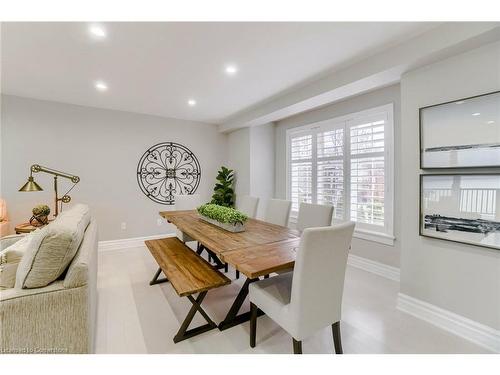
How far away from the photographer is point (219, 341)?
71.9 inches

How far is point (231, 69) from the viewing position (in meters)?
2.62

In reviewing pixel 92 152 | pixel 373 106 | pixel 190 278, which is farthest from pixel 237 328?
pixel 92 152

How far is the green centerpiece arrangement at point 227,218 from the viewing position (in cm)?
232

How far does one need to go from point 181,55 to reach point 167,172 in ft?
9.09

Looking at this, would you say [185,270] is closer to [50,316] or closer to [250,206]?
[50,316]

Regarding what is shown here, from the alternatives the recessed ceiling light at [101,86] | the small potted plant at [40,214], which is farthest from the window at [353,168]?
the small potted plant at [40,214]

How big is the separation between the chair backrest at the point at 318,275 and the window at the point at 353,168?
6.18 ft

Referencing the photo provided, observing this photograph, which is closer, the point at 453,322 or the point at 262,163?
the point at 453,322

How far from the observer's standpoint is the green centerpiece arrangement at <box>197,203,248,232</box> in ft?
7.62

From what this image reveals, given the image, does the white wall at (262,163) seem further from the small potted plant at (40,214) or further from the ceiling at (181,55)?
the small potted plant at (40,214)

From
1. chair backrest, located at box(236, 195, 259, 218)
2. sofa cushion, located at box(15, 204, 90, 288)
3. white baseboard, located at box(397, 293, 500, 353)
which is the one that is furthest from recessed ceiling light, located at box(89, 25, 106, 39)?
white baseboard, located at box(397, 293, 500, 353)

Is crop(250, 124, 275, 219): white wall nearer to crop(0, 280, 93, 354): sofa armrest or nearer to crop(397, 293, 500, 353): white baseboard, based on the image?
crop(397, 293, 500, 353): white baseboard

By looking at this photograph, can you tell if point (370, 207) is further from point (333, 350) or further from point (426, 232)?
point (333, 350)
